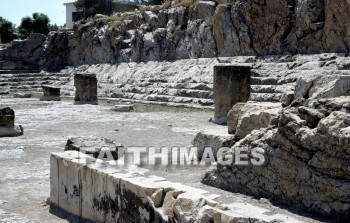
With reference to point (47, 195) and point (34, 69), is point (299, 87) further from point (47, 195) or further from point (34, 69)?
point (34, 69)

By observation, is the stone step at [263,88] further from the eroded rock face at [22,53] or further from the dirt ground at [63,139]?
the eroded rock face at [22,53]

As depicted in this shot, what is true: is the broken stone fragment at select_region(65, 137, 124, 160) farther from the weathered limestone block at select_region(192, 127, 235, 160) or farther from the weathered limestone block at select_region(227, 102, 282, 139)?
the weathered limestone block at select_region(227, 102, 282, 139)

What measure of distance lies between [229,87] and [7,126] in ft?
21.5

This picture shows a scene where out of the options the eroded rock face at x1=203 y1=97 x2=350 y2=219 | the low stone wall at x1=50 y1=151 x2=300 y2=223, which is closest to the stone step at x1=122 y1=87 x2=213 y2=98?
the low stone wall at x1=50 y1=151 x2=300 y2=223

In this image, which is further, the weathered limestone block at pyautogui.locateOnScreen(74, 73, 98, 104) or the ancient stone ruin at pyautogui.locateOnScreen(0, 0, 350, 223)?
the weathered limestone block at pyautogui.locateOnScreen(74, 73, 98, 104)

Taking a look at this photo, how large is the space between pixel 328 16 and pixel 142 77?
10.6m

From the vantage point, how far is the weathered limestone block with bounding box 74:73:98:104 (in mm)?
22344

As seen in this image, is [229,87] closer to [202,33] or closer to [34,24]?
[202,33]

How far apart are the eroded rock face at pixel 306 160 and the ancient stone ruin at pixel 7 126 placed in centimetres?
834

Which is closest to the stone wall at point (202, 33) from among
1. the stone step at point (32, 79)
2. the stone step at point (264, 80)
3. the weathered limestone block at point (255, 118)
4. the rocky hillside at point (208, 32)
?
the rocky hillside at point (208, 32)

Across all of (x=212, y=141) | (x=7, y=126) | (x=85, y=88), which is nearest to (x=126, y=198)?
(x=212, y=141)

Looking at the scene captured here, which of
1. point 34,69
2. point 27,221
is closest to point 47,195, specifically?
point 27,221

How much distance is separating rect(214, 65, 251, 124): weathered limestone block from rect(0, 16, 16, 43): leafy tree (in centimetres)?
3989

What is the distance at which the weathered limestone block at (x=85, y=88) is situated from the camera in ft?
73.3
